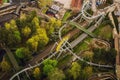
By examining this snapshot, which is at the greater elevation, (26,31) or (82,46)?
(26,31)

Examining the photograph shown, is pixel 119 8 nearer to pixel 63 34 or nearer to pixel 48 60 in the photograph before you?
pixel 63 34

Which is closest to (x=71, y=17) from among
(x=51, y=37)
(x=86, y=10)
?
(x=86, y=10)

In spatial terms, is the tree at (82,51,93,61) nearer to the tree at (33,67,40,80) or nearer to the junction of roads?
the junction of roads

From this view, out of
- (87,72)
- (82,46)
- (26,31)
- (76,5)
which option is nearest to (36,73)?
(87,72)

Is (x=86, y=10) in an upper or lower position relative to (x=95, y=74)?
upper

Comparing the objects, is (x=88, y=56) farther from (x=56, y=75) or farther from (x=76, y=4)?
(x=76, y=4)

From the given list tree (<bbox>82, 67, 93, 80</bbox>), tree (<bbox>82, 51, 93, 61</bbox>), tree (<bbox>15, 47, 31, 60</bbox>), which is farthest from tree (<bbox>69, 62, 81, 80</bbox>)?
tree (<bbox>15, 47, 31, 60</bbox>)
